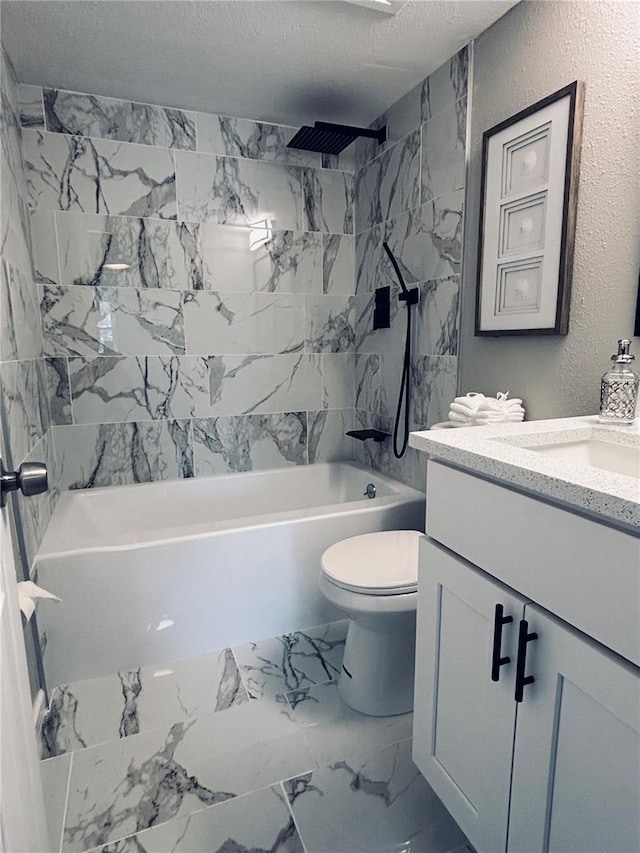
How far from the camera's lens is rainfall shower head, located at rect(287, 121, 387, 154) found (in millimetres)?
2260

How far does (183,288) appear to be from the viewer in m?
2.48

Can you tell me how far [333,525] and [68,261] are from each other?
1726 mm

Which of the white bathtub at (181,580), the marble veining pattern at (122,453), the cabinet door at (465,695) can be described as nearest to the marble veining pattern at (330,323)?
the marble veining pattern at (122,453)

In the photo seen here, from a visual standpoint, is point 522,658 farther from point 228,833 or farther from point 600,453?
point 228,833

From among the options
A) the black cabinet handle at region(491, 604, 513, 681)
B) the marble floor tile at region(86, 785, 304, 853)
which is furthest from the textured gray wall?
the marble floor tile at region(86, 785, 304, 853)

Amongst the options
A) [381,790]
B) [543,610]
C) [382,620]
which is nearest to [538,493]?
[543,610]

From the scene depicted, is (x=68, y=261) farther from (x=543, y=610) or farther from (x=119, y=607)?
(x=543, y=610)

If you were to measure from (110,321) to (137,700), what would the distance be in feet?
5.47

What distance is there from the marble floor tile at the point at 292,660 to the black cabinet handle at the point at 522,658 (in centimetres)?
105

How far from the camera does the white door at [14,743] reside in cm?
58

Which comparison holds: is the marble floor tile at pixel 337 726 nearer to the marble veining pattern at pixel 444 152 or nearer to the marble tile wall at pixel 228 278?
the marble tile wall at pixel 228 278

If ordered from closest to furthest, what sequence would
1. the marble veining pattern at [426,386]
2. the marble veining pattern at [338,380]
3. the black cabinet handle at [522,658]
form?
the black cabinet handle at [522,658], the marble veining pattern at [426,386], the marble veining pattern at [338,380]

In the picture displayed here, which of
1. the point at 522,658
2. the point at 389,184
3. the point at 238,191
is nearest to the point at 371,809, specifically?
the point at 522,658

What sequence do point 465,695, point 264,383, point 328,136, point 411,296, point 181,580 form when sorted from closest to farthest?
point 465,695
point 181,580
point 411,296
point 328,136
point 264,383
